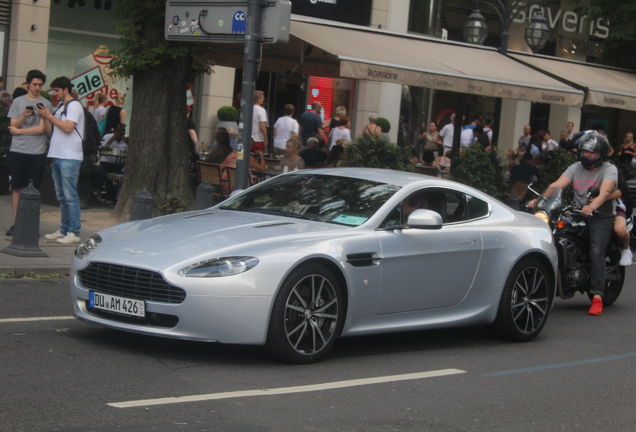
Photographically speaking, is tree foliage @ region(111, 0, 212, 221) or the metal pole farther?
tree foliage @ region(111, 0, 212, 221)

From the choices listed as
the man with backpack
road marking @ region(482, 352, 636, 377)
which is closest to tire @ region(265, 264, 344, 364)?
road marking @ region(482, 352, 636, 377)

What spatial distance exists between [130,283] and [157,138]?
7830 millimetres

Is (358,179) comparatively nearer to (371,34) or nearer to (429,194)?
(429,194)

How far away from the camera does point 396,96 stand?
86.4 feet

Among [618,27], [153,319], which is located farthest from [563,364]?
[618,27]

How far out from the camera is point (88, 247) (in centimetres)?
706

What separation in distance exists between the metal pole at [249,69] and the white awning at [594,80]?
974cm

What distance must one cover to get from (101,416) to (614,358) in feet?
15.1

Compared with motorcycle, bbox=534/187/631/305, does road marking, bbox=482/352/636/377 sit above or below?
below

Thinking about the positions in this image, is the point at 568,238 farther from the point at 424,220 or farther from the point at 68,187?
the point at 68,187

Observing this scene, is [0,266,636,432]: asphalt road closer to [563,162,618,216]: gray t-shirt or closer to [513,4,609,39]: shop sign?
Answer: [563,162,618,216]: gray t-shirt

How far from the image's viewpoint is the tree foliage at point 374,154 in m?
15.7

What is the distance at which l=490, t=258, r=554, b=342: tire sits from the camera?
827 cm

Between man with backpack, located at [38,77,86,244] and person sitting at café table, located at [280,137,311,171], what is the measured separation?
4457 mm
